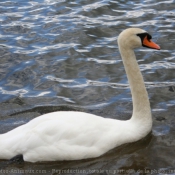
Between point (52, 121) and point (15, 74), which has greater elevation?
Result: point (52, 121)

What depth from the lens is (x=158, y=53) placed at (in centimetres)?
980

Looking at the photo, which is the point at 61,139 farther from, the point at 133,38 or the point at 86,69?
the point at 86,69

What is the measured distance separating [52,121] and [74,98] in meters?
2.05

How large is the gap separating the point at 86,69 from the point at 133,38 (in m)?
2.78

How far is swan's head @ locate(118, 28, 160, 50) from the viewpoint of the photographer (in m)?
6.71

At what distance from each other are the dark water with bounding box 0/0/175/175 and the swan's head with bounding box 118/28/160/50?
134cm

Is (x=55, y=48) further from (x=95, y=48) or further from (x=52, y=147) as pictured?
(x=52, y=147)

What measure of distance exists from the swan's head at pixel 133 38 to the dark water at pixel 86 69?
52.7 inches

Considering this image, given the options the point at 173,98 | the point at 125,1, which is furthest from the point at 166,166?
the point at 125,1

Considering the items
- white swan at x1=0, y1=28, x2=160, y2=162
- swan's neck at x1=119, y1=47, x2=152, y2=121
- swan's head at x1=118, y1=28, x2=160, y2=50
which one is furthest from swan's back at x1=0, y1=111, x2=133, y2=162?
swan's head at x1=118, y1=28, x2=160, y2=50

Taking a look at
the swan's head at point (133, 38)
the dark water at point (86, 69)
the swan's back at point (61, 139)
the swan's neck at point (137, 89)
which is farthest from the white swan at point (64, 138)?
the swan's head at point (133, 38)

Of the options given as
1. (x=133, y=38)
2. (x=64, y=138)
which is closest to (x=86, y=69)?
(x=133, y=38)

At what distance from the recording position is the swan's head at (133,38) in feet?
22.0

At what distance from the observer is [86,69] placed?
9430 mm
